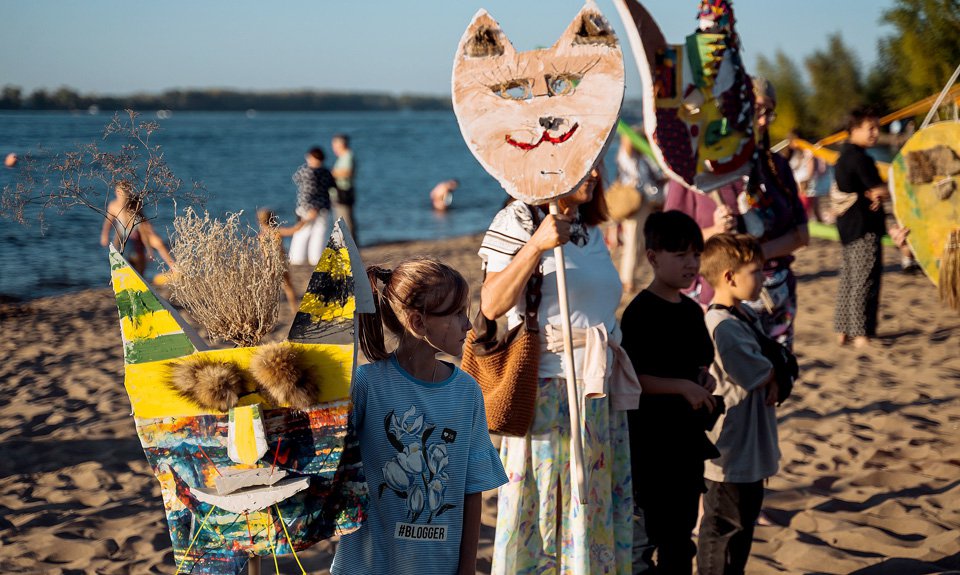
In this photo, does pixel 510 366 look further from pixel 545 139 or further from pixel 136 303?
pixel 136 303

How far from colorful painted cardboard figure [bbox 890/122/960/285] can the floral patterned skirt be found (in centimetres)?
333

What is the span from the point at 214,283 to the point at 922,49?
20.7 meters

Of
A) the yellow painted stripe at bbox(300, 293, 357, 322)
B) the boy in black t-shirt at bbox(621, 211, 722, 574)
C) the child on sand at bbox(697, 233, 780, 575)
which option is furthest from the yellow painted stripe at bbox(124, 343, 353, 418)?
the child on sand at bbox(697, 233, 780, 575)

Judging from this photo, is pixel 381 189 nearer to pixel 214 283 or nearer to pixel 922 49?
pixel 922 49

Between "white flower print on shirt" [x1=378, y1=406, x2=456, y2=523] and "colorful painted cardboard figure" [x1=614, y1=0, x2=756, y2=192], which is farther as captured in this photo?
"colorful painted cardboard figure" [x1=614, y1=0, x2=756, y2=192]

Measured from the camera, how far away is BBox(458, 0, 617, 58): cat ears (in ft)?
8.32

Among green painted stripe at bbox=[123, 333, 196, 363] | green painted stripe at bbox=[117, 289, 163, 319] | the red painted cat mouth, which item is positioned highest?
the red painted cat mouth

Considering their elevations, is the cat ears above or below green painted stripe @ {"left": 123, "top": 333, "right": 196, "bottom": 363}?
above

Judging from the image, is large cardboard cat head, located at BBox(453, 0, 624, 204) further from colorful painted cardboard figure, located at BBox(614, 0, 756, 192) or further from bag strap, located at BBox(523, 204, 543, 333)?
colorful painted cardboard figure, located at BBox(614, 0, 756, 192)

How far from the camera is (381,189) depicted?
33.8 m

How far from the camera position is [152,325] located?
178cm

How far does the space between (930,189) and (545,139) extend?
3.61 m

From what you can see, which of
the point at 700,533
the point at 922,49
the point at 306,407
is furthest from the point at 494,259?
the point at 922,49

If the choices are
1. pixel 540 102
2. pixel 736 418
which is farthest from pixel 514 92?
pixel 736 418
